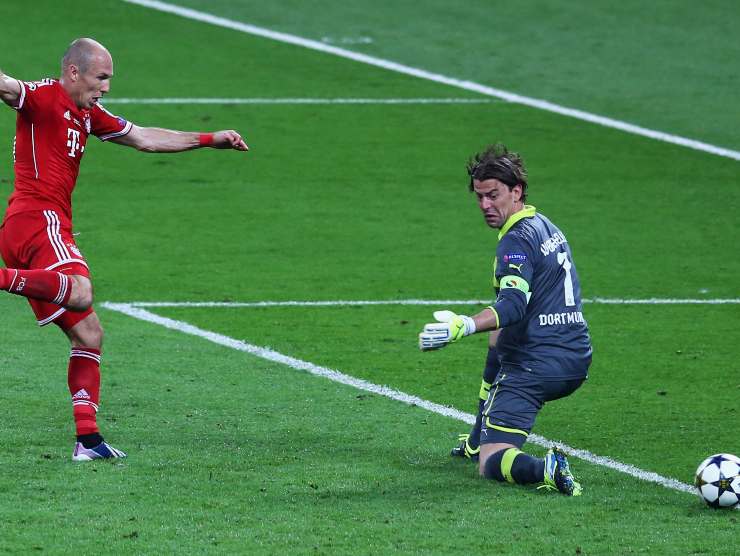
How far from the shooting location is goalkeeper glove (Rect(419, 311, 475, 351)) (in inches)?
273

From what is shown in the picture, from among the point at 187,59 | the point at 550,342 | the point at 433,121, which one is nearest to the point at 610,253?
the point at 433,121

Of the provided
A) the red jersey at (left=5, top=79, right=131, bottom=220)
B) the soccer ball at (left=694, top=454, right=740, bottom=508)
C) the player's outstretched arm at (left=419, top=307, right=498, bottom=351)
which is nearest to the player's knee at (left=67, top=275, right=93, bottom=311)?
the red jersey at (left=5, top=79, right=131, bottom=220)

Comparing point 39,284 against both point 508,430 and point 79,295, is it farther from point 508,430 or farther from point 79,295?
point 508,430

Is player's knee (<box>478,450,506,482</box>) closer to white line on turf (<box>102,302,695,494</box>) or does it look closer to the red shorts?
white line on turf (<box>102,302,695,494</box>)

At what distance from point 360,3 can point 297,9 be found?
1071 millimetres

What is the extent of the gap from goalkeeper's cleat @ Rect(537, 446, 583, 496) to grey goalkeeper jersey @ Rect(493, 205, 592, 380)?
56 cm

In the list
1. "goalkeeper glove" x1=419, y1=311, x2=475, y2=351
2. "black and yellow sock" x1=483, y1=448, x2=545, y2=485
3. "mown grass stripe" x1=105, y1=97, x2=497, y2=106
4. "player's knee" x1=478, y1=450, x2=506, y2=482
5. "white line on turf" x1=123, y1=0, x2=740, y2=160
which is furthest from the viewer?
"mown grass stripe" x1=105, y1=97, x2=497, y2=106

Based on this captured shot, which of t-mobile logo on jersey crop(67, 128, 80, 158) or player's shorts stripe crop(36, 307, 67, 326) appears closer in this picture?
player's shorts stripe crop(36, 307, 67, 326)

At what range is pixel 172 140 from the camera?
867cm

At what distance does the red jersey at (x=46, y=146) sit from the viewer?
7.93 meters

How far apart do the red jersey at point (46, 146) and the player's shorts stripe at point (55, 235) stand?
0.19ft

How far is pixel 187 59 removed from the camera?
2153 centimetres

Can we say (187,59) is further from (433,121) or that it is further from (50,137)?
(50,137)

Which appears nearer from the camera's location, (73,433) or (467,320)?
(467,320)
